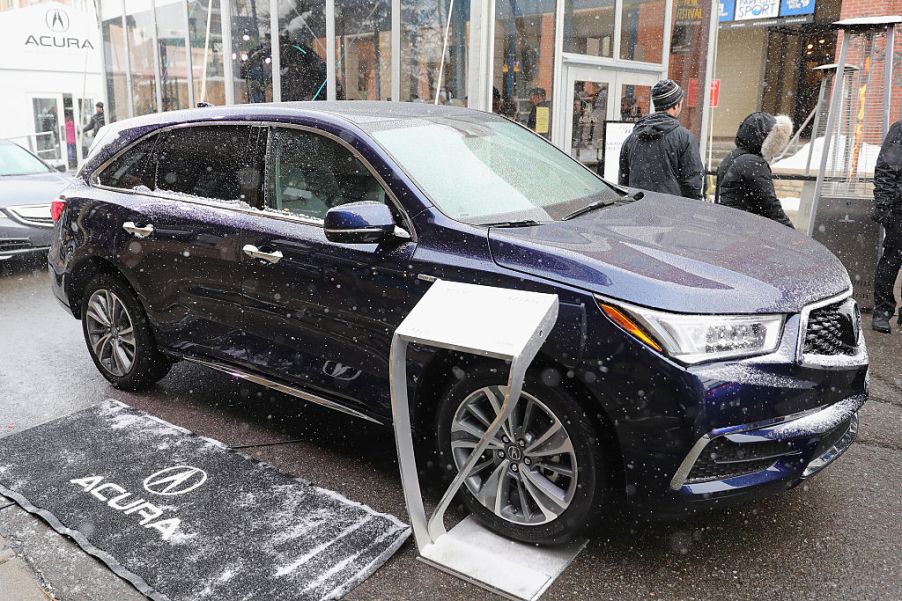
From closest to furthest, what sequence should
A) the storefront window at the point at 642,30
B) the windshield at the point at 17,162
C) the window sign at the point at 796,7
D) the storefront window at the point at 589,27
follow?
the storefront window at the point at 589,27 → the windshield at the point at 17,162 → the storefront window at the point at 642,30 → the window sign at the point at 796,7

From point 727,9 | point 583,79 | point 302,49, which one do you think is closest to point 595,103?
point 583,79

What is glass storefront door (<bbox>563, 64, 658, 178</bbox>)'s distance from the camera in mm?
10062

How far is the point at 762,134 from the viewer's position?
5.84 m

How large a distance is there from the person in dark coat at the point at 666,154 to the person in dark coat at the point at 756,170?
0.25 metres

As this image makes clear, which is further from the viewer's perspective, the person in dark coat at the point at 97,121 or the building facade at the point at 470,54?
the person in dark coat at the point at 97,121

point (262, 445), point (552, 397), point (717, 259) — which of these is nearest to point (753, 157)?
point (717, 259)

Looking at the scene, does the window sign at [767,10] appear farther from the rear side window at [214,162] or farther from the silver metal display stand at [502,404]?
the silver metal display stand at [502,404]

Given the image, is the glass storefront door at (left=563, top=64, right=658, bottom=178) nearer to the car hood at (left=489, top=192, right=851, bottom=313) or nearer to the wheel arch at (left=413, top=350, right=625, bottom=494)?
the car hood at (left=489, top=192, right=851, bottom=313)

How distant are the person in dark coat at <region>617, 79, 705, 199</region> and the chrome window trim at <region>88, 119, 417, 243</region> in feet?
9.95

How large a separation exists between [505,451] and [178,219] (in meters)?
2.42

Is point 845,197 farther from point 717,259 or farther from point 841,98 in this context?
point 717,259

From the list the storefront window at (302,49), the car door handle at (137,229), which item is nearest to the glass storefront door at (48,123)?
the storefront window at (302,49)

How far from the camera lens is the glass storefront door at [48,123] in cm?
2142

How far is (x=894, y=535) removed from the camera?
3.29 m
